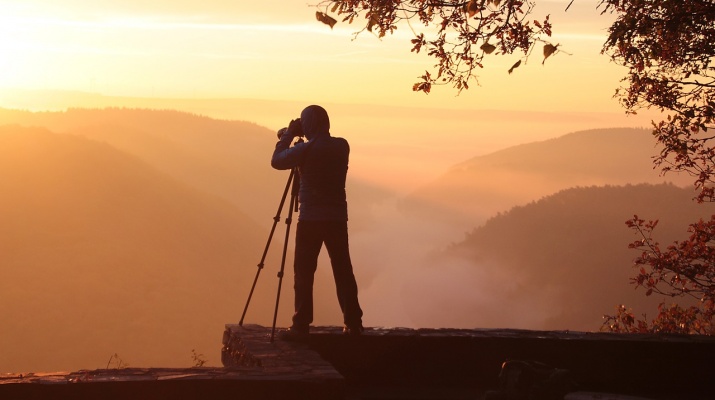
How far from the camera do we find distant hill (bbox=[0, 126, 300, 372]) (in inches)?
4279

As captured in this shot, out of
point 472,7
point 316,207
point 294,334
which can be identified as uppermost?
point 472,7

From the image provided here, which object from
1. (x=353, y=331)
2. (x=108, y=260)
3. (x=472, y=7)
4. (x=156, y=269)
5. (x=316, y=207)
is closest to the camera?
(x=316, y=207)

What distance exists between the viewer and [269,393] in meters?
7.50

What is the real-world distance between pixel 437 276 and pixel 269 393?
555 ft

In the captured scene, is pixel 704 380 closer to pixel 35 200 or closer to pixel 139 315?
pixel 139 315

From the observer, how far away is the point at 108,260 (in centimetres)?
12850

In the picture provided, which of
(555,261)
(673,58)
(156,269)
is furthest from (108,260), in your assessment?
(673,58)

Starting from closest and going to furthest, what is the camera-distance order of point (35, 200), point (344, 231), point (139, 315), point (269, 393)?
point (269, 393), point (344, 231), point (139, 315), point (35, 200)

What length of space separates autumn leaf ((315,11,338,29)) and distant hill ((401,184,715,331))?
94020 millimetres

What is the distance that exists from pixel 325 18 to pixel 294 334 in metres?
3.99

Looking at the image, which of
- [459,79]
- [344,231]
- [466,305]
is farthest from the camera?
[466,305]

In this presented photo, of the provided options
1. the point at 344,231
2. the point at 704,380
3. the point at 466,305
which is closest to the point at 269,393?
the point at 344,231

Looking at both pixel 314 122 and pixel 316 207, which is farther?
pixel 314 122

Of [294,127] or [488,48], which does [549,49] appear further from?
[294,127]
